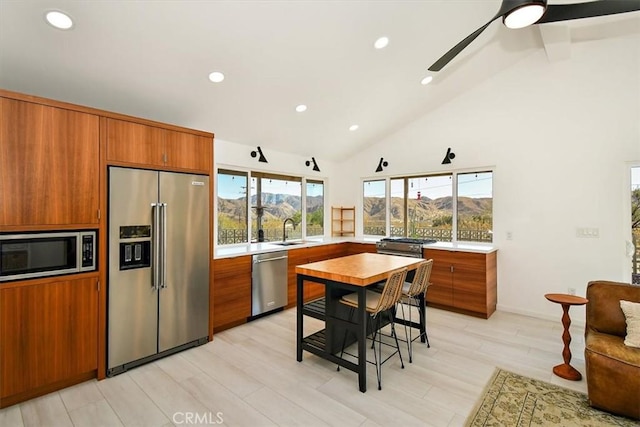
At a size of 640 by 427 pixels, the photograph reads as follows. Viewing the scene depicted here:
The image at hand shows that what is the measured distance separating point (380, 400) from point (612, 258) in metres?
3.45

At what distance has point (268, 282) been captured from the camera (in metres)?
4.12

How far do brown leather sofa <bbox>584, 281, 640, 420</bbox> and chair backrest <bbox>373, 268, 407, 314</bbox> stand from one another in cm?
143

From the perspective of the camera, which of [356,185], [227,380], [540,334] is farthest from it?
[356,185]

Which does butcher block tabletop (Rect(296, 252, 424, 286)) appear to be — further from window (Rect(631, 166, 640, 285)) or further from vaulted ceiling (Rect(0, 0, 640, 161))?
window (Rect(631, 166, 640, 285))

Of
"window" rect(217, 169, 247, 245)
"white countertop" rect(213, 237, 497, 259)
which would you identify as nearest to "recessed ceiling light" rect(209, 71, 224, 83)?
"window" rect(217, 169, 247, 245)

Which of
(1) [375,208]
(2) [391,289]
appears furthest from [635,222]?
(1) [375,208]

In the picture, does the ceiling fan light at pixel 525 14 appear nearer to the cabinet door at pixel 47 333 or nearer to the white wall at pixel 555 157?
the white wall at pixel 555 157

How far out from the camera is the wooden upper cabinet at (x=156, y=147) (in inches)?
106

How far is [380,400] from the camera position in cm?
235

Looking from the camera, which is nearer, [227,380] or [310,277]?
[227,380]

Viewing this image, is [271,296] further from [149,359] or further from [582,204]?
[582,204]

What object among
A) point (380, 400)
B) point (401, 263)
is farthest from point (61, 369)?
point (401, 263)

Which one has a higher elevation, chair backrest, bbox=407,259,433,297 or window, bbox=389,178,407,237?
window, bbox=389,178,407,237

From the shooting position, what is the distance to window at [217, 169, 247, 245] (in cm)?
436
